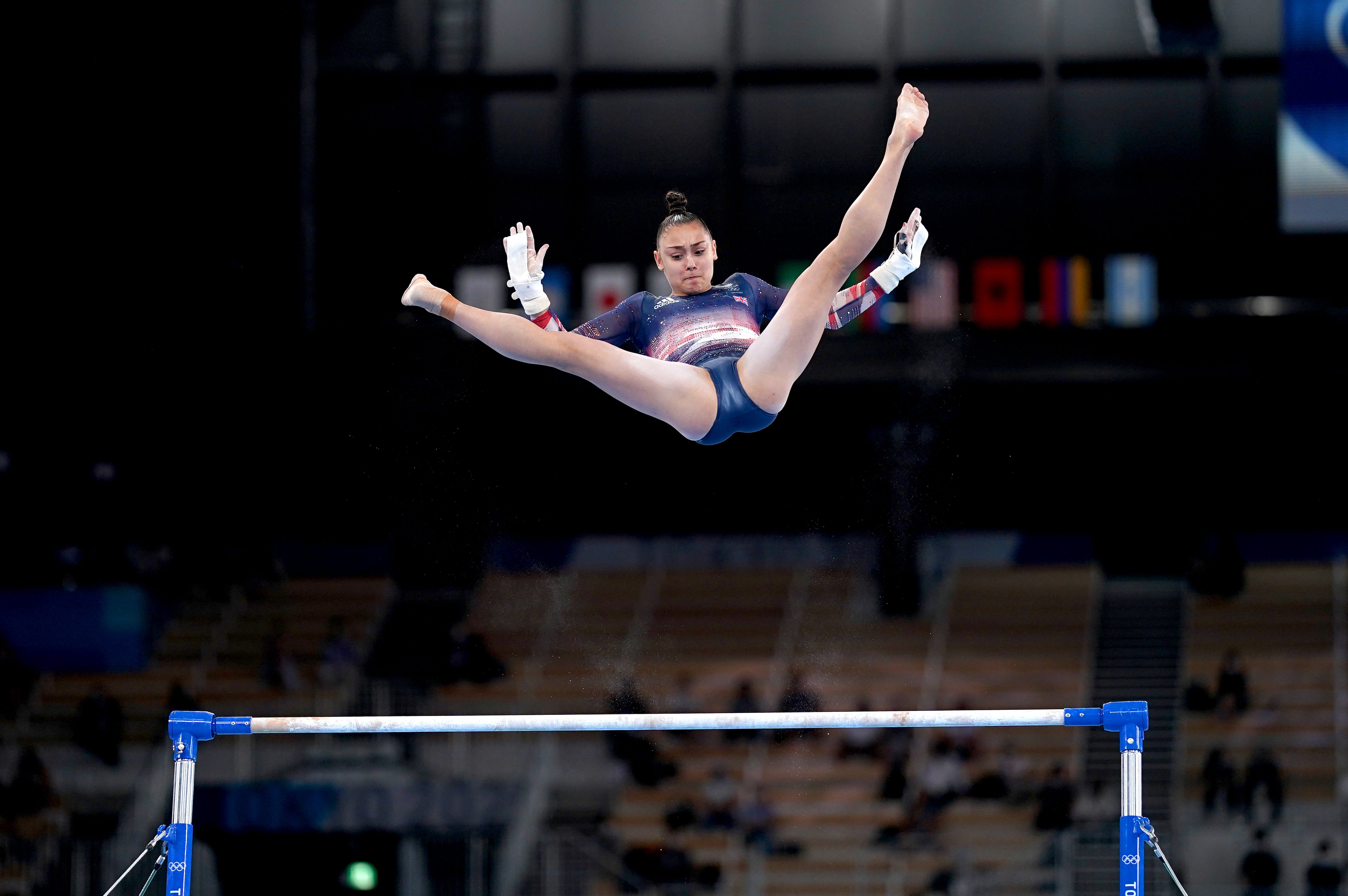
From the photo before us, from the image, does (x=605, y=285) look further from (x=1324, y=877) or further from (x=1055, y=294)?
(x=1324, y=877)

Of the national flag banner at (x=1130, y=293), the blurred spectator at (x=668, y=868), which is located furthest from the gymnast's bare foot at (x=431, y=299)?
the national flag banner at (x=1130, y=293)

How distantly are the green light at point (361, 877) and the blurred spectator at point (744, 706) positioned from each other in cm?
348

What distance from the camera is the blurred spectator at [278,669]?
1532 cm

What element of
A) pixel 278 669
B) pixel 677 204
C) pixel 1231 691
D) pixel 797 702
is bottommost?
pixel 797 702

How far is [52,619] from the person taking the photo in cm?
1645

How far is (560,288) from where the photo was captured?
1573 cm

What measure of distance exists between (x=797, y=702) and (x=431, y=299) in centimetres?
828

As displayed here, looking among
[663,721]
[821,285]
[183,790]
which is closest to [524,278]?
[821,285]

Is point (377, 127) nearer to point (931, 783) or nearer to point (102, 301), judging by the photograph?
point (102, 301)

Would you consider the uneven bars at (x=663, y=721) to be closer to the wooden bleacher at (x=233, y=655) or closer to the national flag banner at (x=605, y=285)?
the national flag banner at (x=605, y=285)

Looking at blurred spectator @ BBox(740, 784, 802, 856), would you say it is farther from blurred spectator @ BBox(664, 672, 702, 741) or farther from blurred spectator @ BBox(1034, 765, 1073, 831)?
blurred spectator @ BBox(1034, 765, 1073, 831)

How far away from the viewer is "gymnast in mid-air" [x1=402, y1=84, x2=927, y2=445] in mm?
6043

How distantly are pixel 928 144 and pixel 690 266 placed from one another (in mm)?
10728

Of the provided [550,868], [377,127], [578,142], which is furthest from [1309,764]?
[377,127]
